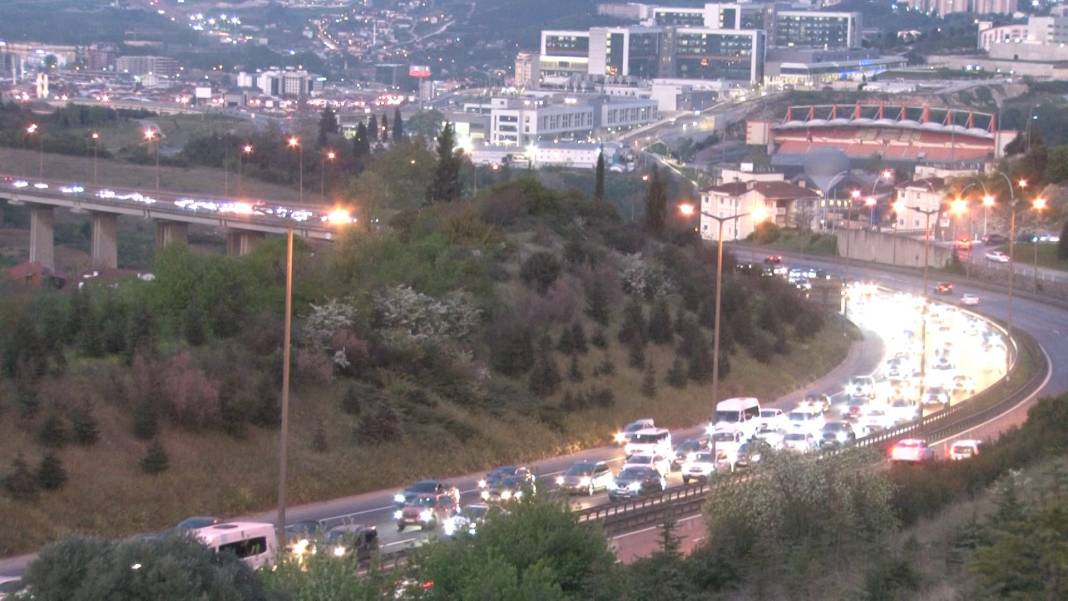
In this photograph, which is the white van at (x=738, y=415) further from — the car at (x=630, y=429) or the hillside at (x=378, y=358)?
the hillside at (x=378, y=358)

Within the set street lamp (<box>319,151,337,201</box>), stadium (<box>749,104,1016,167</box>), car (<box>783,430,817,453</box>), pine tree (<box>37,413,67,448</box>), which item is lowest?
car (<box>783,430,817,453</box>)

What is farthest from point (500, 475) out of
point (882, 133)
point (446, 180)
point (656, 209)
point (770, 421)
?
point (882, 133)

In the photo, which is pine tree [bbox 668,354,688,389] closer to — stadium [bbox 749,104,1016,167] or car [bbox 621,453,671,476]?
car [bbox 621,453,671,476]

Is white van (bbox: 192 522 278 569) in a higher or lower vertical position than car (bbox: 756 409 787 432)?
higher

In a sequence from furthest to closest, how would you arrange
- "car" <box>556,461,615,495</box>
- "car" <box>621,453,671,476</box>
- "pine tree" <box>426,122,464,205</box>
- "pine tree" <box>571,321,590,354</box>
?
"pine tree" <box>426,122,464,205</box> → "pine tree" <box>571,321,590,354</box> → "car" <box>621,453,671,476</box> → "car" <box>556,461,615,495</box>

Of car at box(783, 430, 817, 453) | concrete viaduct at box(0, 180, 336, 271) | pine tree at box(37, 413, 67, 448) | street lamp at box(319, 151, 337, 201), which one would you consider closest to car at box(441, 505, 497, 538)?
pine tree at box(37, 413, 67, 448)

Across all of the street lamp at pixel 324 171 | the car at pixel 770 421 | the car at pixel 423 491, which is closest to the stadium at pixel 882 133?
the street lamp at pixel 324 171
